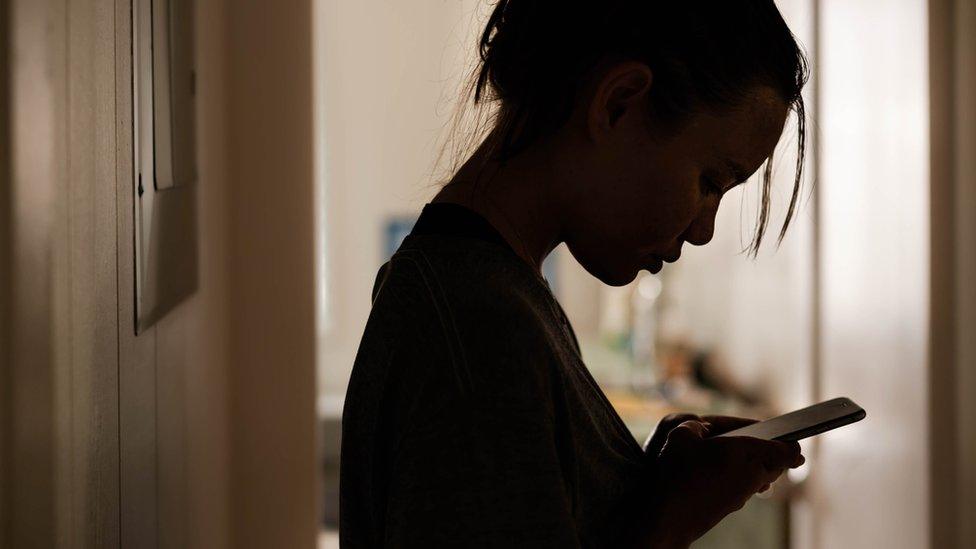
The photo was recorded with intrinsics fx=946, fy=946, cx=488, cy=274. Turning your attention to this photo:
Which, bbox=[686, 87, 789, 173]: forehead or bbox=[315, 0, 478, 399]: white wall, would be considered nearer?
bbox=[686, 87, 789, 173]: forehead

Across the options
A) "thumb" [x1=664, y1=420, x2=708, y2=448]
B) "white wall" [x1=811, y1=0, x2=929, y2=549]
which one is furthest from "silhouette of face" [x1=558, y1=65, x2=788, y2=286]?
"white wall" [x1=811, y1=0, x2=929, y2=549]

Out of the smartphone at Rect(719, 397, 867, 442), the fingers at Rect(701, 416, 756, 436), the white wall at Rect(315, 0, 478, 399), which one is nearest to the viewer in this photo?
the smartphone at Rect(719, 397, 867, 442)

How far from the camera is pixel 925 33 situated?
1543mm

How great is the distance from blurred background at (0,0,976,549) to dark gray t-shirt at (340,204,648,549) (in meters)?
0.16

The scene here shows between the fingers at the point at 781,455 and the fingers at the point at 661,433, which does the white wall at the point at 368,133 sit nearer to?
the fingers at the point at 661,433

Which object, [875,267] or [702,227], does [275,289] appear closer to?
[702,227]

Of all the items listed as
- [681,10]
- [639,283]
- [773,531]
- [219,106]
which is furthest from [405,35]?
[681,10]

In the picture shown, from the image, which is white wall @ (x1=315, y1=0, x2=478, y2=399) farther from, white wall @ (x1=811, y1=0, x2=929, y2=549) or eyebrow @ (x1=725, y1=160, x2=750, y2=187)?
eyebrow @ (x1=725, y1=160, x2=750, y2=187)

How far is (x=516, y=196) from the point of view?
22.6 inches

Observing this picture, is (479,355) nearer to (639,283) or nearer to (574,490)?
(574,490)

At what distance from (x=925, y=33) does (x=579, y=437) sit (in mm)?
1304

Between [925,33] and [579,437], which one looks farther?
[925,33]

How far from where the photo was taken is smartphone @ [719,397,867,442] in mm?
679

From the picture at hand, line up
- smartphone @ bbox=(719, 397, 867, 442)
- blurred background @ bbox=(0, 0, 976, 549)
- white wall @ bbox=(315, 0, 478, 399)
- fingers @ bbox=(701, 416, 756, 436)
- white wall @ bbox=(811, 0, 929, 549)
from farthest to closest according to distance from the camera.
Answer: white wall @ bbox=(315, 0, 478, 399) → white wall @ bbox=(811, 0, 929, 549) → fingers @ bbox=(701, 416, 756, 436) → smartphone @ bbox=(719, 397, 867, 442) → blurred background @ bbox=(0, 0, 976, 549)
